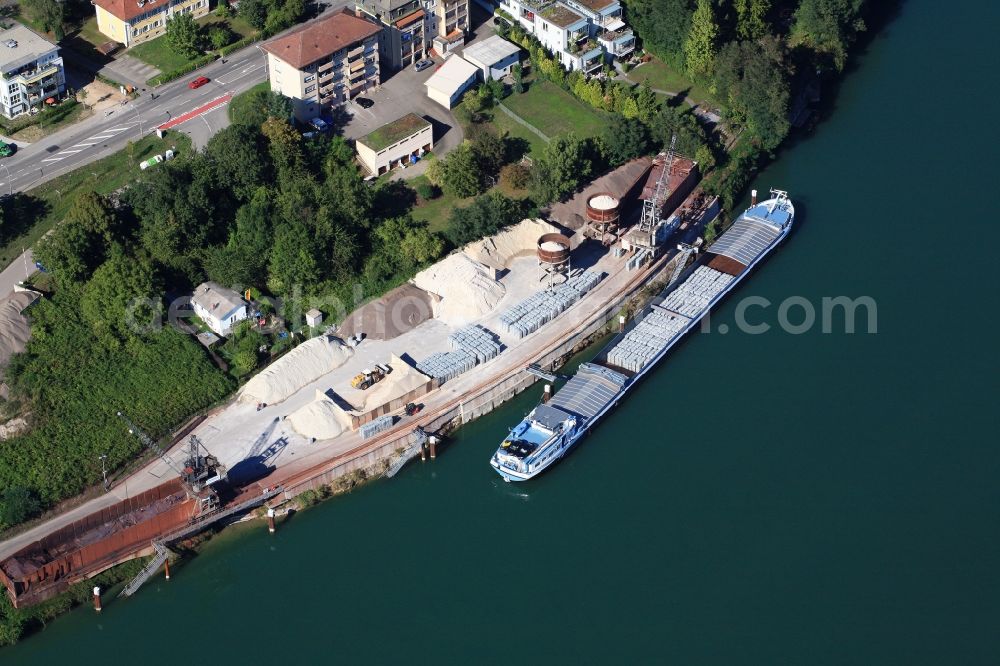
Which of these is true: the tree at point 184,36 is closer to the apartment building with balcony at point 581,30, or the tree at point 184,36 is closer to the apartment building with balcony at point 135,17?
the apartment building with balcony at point 135,17

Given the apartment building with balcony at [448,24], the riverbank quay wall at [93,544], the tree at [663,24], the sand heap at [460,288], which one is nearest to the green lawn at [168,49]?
the apartment building with balcony at [448,24]

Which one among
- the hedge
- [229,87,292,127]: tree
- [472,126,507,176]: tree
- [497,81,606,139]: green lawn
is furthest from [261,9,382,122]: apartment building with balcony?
[472,126,507,176]: tree

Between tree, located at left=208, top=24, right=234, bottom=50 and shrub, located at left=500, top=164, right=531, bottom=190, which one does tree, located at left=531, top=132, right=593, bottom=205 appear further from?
tree, located at left=208, top=24, right=234, bottom=50

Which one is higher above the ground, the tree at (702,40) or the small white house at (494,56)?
the tree at (702,40)

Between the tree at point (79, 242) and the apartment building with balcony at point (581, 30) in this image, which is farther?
the apartment building with balcony at point (581, 30)

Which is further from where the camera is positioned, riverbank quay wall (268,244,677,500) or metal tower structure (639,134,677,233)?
metal tower structure (639,134,677,233)
